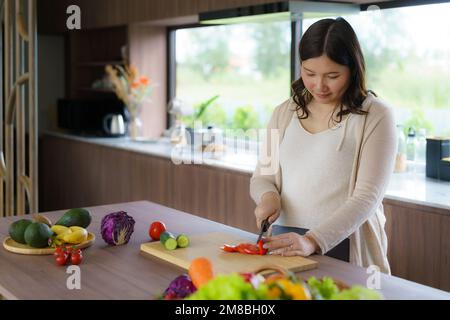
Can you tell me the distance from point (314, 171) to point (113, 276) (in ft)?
2.45

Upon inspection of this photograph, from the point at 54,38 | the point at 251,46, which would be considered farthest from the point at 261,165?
the point at 54,38

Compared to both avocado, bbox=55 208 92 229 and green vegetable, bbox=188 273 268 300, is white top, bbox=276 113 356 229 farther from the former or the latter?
green vegetable, bbox=188 273 268 300

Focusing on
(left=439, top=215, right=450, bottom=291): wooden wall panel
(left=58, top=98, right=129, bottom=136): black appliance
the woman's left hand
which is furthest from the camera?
(left=58, top=98, right=129, bottom=136): black appliance

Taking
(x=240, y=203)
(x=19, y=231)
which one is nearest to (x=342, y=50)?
(x=19, y=231)

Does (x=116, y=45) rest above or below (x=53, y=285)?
above

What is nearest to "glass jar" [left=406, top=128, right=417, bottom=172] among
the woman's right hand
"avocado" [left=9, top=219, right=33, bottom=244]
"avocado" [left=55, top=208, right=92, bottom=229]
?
the woman's right hand

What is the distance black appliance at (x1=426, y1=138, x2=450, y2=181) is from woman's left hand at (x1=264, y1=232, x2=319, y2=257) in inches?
57.6

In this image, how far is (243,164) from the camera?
3.78 meters

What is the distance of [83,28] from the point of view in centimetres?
536

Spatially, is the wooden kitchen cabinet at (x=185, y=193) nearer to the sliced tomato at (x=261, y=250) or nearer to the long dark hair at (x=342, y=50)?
the long dark hair at (x=342, y=50)

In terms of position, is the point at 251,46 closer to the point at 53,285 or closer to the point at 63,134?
the point at 63,134

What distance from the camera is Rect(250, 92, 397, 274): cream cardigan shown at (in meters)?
1.95

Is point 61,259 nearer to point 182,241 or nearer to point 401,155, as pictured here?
point 182,241
